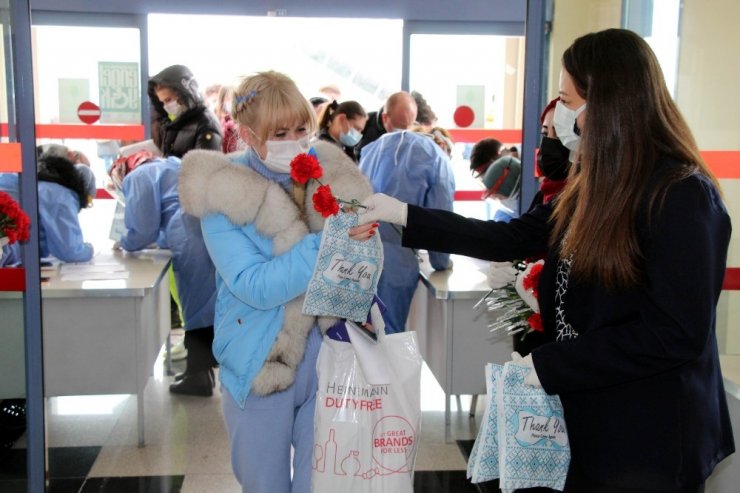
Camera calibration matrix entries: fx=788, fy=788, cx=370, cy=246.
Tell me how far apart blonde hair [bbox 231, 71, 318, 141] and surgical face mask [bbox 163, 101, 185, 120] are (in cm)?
238

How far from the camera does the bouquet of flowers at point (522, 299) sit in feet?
6.54

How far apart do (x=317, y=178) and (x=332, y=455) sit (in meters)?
0.67

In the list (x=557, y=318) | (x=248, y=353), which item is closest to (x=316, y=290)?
(x=248, y=353)

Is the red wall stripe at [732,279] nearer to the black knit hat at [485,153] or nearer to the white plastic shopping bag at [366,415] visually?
the white plastic shopping bag at [366,415]

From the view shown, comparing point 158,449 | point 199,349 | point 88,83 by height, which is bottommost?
point 158,449

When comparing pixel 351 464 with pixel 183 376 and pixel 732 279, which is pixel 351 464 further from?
pixel 183 376

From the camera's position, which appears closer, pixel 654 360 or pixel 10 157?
pixel 654 360

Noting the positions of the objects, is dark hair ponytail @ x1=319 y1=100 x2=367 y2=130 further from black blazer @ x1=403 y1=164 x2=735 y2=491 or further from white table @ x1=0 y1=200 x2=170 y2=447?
black blazer @ x1=403 y1=164 x2=735 y2=491

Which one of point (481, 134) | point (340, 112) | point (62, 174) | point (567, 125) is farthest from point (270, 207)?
point (481, 134)

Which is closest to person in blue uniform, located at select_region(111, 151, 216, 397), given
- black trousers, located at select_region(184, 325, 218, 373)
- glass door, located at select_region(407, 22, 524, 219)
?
black trousers, located at select_region(184, 325, 218, 373)

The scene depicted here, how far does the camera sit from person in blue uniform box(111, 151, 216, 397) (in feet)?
13.3

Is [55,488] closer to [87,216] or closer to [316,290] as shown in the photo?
[316,290]

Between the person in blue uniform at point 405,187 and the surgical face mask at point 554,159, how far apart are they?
4.89 feet

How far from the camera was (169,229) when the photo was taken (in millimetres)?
4121
